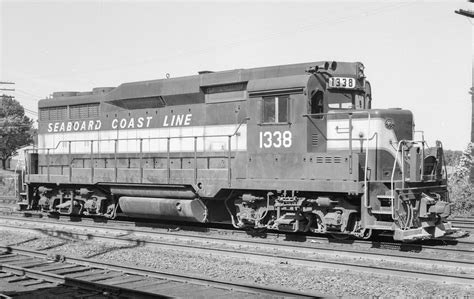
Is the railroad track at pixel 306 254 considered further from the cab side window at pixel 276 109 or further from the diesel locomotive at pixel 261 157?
the cab side window at pixel 276 109

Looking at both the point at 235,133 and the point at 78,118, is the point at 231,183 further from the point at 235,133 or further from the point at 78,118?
the point at 78,118

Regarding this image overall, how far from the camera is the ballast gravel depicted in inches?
300

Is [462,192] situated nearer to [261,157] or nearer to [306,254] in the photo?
[261,157]

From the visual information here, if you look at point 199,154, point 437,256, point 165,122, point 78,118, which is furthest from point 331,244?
point 78,118

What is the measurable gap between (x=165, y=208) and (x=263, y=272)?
5209mm

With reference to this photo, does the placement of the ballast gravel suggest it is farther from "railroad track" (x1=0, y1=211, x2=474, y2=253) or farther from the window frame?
the window frame

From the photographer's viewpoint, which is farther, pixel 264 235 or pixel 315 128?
pixel 264 235

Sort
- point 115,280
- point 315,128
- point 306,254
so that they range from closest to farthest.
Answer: point 115,280 → point 306,254 → point 315,128

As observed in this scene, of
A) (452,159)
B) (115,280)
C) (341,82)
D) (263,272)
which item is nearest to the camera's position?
(115,280)

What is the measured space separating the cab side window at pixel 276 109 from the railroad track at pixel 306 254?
269 centimetres

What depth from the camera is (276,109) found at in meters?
11.8

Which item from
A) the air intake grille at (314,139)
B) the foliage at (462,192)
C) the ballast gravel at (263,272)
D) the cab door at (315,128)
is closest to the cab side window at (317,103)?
the cab door at (315,128)

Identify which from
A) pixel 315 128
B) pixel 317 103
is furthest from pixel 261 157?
pixel 317 103

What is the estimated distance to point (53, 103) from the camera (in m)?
17.3
